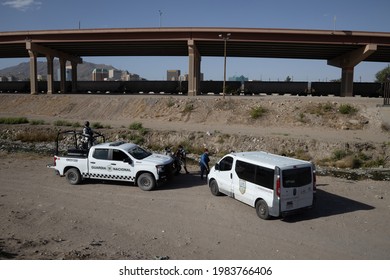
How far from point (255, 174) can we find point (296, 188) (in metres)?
1.33

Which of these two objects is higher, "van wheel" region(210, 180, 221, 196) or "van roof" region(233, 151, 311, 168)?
"van roof" region(233, 151, 311, 168)

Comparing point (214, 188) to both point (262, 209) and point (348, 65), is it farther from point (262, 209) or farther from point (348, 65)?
point (348, 65)

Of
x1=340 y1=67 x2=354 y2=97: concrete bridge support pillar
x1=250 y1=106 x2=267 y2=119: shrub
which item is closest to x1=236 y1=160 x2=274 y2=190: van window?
x1=250 y1=106 x2=267 y2=119: shrub

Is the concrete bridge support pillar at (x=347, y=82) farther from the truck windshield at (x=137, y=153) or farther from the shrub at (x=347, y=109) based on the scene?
the truck windshield at (x=137, y=153)

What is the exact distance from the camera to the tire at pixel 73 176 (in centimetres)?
1438

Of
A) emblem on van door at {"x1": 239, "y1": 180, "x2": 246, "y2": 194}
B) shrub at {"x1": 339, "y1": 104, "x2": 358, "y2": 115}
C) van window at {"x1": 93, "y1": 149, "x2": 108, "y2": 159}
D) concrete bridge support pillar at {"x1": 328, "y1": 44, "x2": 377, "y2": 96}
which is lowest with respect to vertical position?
emblem on van door at {"x1": 239, "y1": 180, "x2": 246, "y2": 194}

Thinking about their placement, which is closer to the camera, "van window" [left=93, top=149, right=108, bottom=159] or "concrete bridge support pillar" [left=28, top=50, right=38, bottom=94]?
"van window" [left=93, top=149, right=108, bottom=159]

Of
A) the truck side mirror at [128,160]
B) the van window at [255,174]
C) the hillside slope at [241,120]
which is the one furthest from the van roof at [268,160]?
the hillside slope at [241,120]

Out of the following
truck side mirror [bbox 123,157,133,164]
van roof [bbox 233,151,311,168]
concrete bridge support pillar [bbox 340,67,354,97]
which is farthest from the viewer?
concrete bridge support pillar [bbox 340,67,354,97]

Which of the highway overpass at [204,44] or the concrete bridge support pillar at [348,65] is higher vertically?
the highway overpass at [204,44]

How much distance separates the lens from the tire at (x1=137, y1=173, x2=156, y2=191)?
1345cm

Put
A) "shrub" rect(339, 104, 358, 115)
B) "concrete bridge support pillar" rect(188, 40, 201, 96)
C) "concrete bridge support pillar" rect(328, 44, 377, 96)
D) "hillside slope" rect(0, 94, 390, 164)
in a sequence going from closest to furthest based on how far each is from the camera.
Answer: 1. "hillside slope" rect(0, 94, 390, 164)
2. "shrub" rect(339, 104, 358, 115)
3. "concrete bridge support pillar" rect(328, 44, 377, 96)
4. "concrete bridge support pillar" rect(188, 40, 201, 96)

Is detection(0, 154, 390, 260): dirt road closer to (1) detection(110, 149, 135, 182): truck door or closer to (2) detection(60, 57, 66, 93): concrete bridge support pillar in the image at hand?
(1) detection(110, 149, 135, 182): truck door

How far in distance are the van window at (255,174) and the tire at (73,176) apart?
274 inches
